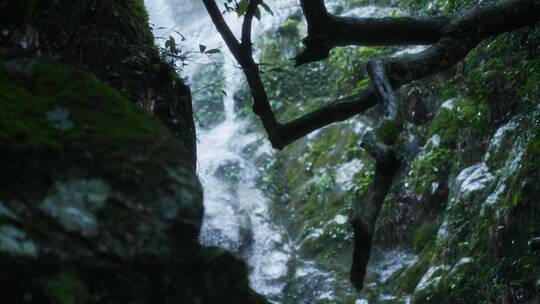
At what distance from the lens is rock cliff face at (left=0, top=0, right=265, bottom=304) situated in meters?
1.59

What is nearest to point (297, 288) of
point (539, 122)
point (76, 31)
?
point (539, 122)

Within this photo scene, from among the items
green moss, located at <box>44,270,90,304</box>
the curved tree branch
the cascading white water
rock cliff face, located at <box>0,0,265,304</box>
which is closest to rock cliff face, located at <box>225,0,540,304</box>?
the cascading white water

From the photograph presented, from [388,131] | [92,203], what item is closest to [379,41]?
[388,131]

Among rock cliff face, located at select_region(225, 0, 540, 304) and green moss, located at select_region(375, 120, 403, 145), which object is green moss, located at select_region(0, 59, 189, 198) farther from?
rock cliff face, located at select_region(225, 0, 540, 304)

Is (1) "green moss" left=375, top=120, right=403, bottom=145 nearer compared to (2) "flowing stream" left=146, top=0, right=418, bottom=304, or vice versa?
(1) "green moss" left=375, top=120, right=403, bottom=145

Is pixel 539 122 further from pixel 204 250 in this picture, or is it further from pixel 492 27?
pixel 204 250

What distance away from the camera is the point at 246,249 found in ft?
32.2

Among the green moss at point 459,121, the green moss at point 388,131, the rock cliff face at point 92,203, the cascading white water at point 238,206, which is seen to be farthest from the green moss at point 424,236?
the rock cliff face at point 92,203

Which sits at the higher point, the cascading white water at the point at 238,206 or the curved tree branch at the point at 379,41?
the cascading white water at the point at 238,206

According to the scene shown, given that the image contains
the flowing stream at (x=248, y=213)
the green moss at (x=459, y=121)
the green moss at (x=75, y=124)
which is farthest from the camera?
the flowing stream at (x=248, y=213)

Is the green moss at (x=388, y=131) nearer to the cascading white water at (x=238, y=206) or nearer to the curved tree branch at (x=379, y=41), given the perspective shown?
the curved tree branch at (x=379, y=41)

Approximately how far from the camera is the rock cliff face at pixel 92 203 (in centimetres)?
159

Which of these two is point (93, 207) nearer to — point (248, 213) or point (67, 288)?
point (67, 288)

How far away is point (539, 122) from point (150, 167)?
13.6ft
